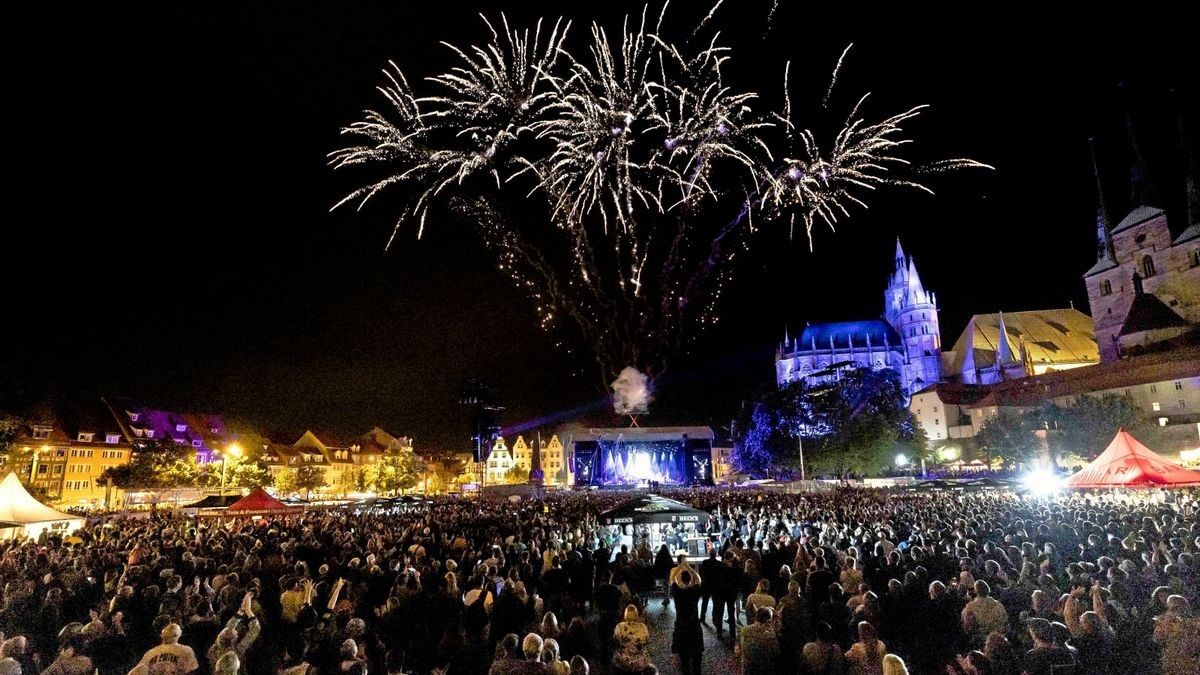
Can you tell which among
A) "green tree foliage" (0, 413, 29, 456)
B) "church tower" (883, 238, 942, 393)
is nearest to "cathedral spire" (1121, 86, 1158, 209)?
"church tower" (883, 238, 942, 393)

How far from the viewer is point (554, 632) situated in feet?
22.2

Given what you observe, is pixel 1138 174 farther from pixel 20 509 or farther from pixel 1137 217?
pixel 20 509

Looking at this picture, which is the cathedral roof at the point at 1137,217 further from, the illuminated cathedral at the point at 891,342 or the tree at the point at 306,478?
the tree at the point at 306,478

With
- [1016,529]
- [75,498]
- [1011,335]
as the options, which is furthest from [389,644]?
[1011,335]

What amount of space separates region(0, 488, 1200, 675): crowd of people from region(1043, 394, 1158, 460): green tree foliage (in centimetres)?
4685

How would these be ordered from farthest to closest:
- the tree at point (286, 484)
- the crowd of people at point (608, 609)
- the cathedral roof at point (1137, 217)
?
1. the cathedral roof at point (1137, 217)
2. the tree at point (286, 484)
3. the crowd of people at point (608, 609)

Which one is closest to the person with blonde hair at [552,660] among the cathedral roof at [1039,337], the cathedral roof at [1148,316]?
the cathedral roof at [1148,316]

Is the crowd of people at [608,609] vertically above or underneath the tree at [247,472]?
underneath

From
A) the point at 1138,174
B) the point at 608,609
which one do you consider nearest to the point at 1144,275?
the point at 1138,174

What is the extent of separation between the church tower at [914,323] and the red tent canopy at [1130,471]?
95.3 meters

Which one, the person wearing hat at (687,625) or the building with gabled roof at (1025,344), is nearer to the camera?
the person wearing hat at (687,625)

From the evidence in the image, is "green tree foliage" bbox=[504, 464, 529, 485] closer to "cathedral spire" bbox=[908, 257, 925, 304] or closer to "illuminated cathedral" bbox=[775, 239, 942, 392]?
"illuminated cathedral" bbox=[775, 239, 942, 392]

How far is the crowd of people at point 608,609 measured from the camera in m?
6.18

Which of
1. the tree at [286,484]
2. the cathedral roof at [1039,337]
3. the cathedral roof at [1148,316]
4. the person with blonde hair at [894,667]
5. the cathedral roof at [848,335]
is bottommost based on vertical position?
the person with blonde hair at [894,667]
